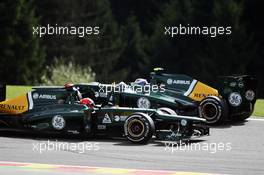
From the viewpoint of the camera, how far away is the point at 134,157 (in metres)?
11.2

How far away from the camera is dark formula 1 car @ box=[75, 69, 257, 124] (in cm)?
1477

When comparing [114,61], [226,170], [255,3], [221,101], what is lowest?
[226,170]

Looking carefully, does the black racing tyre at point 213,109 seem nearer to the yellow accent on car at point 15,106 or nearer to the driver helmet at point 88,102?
the driver helmet at point 88,102

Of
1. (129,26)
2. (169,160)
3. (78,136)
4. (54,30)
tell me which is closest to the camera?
(169,160)

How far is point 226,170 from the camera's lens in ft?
33.2

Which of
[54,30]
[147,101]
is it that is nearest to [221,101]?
[147,101]

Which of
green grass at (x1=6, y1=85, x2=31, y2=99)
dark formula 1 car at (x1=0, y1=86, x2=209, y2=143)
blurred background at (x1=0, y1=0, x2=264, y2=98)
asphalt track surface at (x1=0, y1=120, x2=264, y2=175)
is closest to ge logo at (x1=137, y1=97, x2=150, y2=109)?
dark formula 1 car at (x1=0, y1=86, x2=209, y2=143)

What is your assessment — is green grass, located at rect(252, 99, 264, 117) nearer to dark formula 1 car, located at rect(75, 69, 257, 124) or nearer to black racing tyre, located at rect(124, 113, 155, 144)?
dark formula 1 car, located at rect(75, 69, 257, 124)

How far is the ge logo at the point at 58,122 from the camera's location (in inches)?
523

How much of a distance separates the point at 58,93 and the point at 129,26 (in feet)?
173

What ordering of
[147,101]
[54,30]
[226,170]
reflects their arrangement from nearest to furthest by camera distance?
[226,170], [147,101], [54,30]

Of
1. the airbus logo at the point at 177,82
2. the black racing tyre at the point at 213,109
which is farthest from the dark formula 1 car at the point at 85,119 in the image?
the airbus logo at the point at 177,82

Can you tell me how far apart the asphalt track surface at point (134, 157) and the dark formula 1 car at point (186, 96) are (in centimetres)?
162

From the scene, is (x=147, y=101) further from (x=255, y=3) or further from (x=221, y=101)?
(x=255, y=3)
